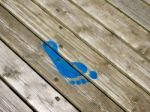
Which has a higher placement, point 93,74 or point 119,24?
point 119,24

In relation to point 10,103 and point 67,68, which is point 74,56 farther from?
point 10,103

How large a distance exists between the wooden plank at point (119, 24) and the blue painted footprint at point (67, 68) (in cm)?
39

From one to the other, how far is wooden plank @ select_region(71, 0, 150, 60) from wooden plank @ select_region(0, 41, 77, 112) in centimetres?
65

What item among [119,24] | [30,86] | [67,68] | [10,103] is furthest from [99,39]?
[10,103]

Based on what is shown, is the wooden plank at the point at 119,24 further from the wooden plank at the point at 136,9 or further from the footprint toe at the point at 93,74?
the footprint toe at the point at 93,74

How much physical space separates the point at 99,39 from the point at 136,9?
1.40 ft

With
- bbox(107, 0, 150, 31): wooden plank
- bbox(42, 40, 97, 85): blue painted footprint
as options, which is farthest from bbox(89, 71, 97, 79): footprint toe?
bbox(107, 0, 150, 31): wooden plank

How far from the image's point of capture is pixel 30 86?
165 cm

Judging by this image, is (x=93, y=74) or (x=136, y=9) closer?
(x=93, y=74)

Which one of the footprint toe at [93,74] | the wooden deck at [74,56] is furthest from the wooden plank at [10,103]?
the footprint toe at [93,74]

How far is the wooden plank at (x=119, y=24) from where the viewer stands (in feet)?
6.49

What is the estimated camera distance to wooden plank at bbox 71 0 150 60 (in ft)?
6.49

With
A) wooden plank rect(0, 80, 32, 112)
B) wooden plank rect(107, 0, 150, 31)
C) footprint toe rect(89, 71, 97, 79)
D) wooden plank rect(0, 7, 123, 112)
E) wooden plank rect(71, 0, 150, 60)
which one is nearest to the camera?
wooden plank rect(0, 80, 32, 112)

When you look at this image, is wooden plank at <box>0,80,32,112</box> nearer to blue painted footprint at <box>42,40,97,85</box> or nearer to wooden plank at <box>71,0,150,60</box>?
blue painted footprint at <box>42,40,97,85</box>
